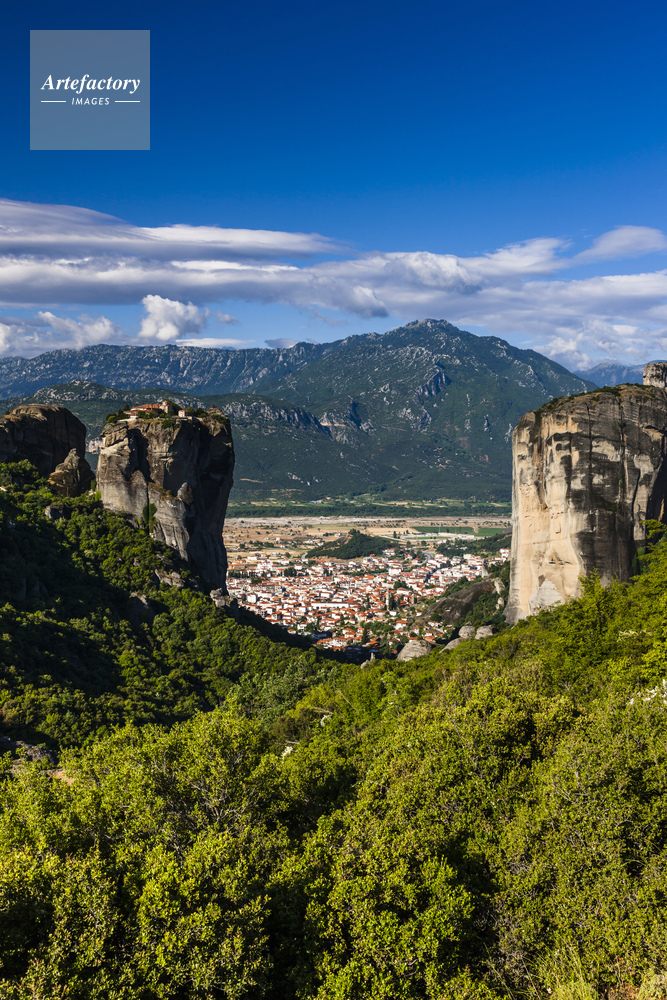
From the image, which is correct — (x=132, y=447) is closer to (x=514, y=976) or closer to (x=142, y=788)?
(x=142, y=788)

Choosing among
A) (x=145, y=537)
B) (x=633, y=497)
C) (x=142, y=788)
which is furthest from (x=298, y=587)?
(x=142, y=788)

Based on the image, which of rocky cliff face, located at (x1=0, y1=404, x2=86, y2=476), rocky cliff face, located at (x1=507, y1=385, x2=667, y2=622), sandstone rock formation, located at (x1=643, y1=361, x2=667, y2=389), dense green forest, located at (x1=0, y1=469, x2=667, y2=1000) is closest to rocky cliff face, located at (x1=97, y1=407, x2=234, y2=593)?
rocky cliff face, located at (x1=0, y1=404, x2=86, y2=476)

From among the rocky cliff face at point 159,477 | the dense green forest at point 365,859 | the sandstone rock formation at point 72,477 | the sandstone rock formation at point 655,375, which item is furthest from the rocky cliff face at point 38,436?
the sandstone rock formation at point 655,375

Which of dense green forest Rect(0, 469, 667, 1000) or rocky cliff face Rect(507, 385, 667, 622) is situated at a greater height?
rocky cliff face Rect(507, 385, 667, 622)

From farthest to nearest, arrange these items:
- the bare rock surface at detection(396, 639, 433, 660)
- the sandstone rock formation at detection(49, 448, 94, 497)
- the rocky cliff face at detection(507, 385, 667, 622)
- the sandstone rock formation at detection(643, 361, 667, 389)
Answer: the sandstone rock formation at detection(643, 361, 667, 389)
the sandstone rock formation at detection(49, 448, 94, 497)
the bare rock surface at detection(396, 639, 433, 660)
the rocky cliff face at detection(507, 385, 667, 622)

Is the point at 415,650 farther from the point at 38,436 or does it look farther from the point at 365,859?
the point at 38,436

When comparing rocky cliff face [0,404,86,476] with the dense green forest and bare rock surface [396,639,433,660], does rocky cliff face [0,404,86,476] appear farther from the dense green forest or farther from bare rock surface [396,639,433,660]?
the dense green forest
